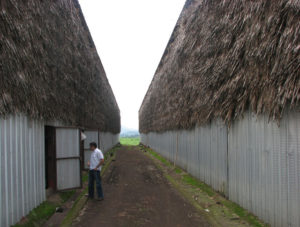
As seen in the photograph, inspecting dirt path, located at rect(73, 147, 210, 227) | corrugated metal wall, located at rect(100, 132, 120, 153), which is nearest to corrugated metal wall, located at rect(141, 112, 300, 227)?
dirt path, located at rect(73, 147, 210, 227)

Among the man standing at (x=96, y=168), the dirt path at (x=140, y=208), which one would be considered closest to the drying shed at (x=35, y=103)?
the man standing at (x=96, y=168)

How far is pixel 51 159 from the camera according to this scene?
313 inches

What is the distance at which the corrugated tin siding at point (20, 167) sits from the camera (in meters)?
4.62

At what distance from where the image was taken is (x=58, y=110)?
8.11 m

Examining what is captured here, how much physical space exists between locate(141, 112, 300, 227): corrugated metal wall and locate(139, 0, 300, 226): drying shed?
0.06 feet

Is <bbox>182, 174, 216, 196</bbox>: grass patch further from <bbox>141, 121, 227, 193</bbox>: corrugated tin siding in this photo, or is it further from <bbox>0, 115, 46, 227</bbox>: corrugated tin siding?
<bbox>0, 115, 46, 227</bbox>: corrugated tin siding

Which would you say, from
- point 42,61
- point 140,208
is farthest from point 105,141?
point 140,208

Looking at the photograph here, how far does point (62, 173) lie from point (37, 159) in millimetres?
1605

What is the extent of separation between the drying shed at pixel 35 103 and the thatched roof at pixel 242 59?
4.99m

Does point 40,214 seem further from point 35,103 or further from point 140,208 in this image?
point 35,103

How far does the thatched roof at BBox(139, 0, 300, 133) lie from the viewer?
14.0ft

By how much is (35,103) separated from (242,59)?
530 centimetres

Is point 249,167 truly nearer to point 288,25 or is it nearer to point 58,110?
point 288,25

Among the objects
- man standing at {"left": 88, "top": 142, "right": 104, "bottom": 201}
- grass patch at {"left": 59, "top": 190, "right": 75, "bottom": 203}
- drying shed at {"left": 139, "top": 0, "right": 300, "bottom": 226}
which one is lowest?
grass patch at {"left": 59, "top": 190, "right": 75, "bottom": 203}
